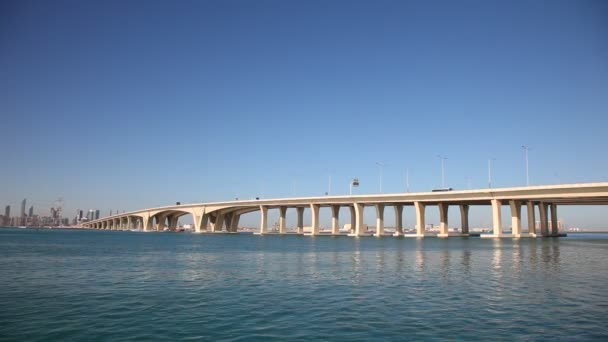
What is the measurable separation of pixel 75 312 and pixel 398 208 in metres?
143

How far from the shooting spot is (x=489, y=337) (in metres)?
16.3

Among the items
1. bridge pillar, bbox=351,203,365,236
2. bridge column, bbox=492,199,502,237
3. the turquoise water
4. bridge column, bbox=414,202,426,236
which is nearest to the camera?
the turquoise water

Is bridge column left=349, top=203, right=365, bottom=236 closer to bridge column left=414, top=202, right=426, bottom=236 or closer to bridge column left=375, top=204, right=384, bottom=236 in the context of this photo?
bridge column left=375, top=204, right=384, bottom=236

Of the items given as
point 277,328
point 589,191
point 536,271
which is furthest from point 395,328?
point 589,191

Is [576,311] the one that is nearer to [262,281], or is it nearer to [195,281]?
[262,281]

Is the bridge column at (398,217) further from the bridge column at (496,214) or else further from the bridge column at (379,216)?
the bridge column at (496,214)

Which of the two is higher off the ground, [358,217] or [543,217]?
→ [358,217]

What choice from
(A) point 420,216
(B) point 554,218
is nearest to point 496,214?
(A) point 420,216

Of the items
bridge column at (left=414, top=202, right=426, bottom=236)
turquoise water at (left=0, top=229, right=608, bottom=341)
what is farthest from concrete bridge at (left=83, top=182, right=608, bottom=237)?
turquoise water at (left=0, top=229, right=608, bottom=341)

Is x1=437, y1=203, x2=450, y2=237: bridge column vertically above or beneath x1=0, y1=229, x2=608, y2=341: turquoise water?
above

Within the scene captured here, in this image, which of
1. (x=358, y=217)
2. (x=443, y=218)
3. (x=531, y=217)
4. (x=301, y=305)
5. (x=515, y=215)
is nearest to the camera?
(x=301, y=305)

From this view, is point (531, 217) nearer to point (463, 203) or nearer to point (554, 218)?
point (463, 203)

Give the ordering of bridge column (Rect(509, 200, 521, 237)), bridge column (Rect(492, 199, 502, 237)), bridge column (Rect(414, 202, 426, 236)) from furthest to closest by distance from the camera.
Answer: bridge column (Rect(414, 202, 426, 236)) < bridge column (Rect(509, 200, 521, 237)) < bridge column (Rect(492, 199, 502, 237))

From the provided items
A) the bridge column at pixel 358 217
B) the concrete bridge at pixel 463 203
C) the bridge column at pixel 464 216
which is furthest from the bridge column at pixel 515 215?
the bridge column at pixel 358 217
